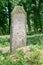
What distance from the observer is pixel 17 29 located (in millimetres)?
14758

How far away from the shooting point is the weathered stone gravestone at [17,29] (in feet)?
48.1

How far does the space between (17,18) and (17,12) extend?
1.00 feet

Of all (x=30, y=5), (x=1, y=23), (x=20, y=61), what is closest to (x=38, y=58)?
(x=20, y=61)

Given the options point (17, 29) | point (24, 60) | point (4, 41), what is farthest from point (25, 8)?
point (24, 60)

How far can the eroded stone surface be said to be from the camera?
1466 centimetres

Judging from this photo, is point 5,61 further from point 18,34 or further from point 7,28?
point 7,28

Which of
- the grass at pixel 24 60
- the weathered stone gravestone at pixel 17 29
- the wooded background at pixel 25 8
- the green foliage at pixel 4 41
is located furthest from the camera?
the wooded background at pixel 25 8

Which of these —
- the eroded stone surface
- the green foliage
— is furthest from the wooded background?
the eroded stone surface

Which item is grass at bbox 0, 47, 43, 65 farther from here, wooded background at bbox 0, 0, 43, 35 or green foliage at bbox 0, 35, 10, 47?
wooded background at bbox 0, 0, 43, 35

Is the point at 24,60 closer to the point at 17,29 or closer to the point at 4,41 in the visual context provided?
the point at 17,29

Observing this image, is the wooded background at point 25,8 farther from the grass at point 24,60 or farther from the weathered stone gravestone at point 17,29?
the grass at point 24,60

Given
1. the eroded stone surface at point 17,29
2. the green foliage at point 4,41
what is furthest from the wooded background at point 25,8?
the eroded stone surface at point 17,29

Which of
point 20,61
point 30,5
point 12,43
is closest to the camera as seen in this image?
point 20,61

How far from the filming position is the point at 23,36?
14922 mm
